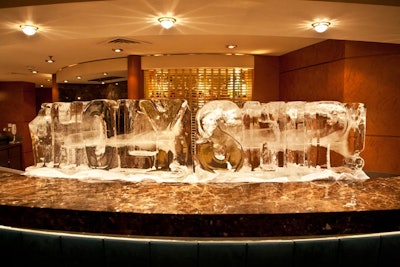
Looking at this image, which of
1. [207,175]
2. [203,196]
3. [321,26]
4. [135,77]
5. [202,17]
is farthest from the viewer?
[135,77]

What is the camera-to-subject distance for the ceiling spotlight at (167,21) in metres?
2.91

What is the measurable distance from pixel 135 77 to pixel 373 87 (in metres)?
4.80

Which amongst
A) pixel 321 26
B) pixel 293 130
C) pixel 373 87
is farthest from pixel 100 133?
pixel 373 87

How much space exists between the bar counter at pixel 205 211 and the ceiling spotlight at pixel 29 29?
7.88ft

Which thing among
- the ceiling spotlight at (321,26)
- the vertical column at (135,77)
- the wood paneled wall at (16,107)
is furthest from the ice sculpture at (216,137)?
the wood paneled wall at (16,107)

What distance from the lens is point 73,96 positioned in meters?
10.8

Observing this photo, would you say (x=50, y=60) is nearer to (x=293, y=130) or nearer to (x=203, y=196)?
(x=293, y=130)

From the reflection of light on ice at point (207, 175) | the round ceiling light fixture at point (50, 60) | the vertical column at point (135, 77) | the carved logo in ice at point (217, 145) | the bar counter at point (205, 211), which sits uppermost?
the round ceiling light fixture at point (50, 60)

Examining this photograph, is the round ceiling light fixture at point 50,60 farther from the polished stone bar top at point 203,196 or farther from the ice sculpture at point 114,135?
the polished stone bar top at point 203,196

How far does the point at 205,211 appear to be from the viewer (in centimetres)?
102

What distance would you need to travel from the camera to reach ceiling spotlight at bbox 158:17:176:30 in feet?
9.53

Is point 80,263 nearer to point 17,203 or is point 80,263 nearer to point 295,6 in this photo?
point 17,203

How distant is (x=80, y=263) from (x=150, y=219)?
13.6 inches

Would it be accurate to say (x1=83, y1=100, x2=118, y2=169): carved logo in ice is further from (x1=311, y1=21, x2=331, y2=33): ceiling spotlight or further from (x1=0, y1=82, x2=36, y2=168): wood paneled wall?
(x1=0, y1=82, x2=36, y2=168): wood paneled wall
